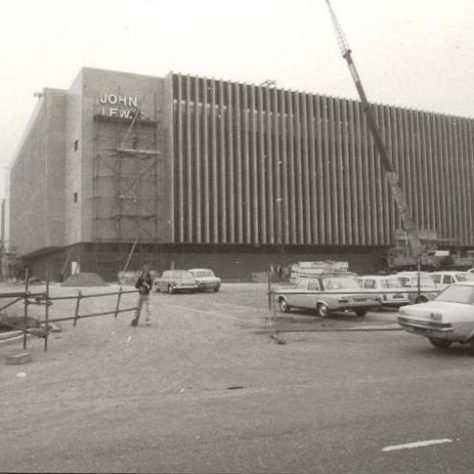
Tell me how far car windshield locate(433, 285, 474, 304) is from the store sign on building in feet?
173

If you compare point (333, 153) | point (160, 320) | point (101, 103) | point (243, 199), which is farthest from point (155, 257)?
point (160, 320)

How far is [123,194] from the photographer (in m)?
60.8

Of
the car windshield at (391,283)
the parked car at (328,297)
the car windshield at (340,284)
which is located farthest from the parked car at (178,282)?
the car windshield at (340,284)

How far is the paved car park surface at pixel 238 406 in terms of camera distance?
519 centimetres

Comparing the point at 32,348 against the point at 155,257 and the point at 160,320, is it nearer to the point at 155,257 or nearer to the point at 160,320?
the point at 160,320

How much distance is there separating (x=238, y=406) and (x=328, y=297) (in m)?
12.2

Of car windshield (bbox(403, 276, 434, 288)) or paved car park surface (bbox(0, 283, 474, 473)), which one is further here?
car windshield (bbox(403, 276, 434, 288))

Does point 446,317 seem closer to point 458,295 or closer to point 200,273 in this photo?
point 458,295

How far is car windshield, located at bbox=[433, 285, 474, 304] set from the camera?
1221 centimetres

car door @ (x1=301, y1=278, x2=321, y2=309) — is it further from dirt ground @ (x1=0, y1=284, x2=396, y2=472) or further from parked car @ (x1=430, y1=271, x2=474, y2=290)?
parked car @ (x1=430, y1=271, x2=474, y2=290)

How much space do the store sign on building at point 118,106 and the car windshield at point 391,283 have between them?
4476 cm

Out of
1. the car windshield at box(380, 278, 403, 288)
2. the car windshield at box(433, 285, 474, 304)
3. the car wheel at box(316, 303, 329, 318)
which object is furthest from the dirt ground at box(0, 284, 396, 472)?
the car windshield at box(380, 278, 403, 288)

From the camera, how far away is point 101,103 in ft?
200

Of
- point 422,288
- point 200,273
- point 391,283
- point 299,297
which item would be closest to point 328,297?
point 299,297
